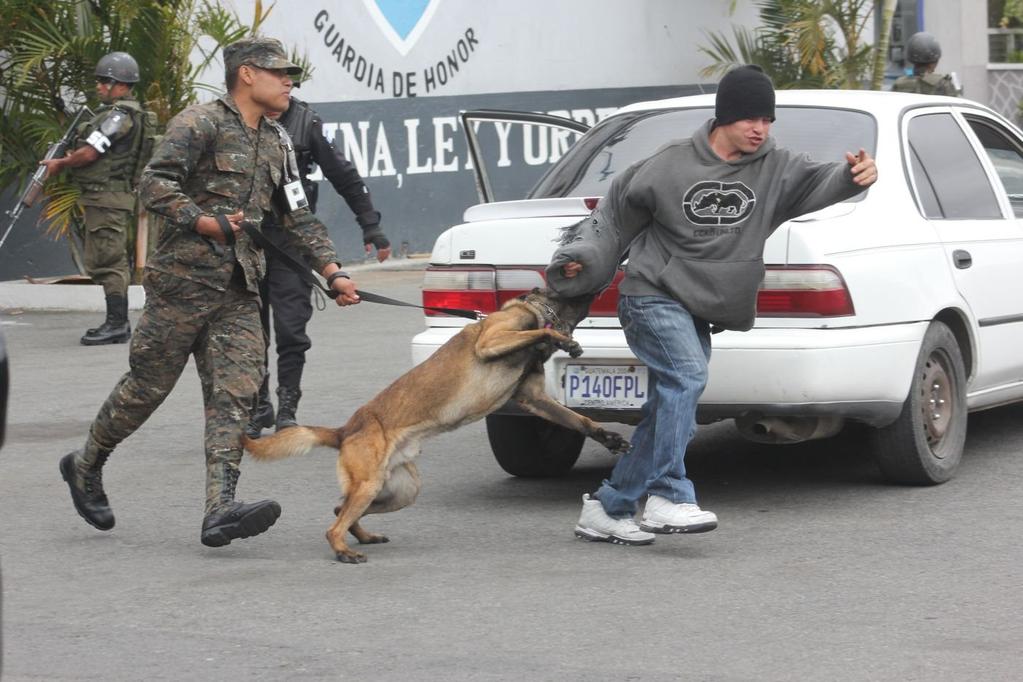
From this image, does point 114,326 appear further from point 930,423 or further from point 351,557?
point 930,423

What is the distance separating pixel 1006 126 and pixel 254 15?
8.58 metres

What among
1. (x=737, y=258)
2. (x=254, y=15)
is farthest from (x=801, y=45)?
(x=737, y=258)

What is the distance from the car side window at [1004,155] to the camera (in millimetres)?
7547

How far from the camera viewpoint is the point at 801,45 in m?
17.6

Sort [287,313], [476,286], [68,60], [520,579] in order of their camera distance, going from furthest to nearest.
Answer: [68,60] → [287,313] → [476,286] → [520,579]

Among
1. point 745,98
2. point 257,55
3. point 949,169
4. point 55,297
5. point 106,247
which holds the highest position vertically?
point 257,55

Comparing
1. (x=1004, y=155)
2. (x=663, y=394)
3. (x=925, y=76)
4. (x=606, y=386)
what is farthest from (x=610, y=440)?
(x=925, y=76)

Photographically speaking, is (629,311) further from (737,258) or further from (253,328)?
(253,328)

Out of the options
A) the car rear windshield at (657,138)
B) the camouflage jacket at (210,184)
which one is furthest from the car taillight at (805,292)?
the camouflage jacket at (210,184)

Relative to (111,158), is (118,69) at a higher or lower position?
higher

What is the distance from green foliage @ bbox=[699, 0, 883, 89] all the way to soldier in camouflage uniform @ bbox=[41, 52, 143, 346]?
812 cm

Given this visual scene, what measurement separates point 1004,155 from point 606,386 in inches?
99.1

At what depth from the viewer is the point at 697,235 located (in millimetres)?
5742

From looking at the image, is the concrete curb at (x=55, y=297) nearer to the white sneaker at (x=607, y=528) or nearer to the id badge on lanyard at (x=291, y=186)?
the id badge on lanyard at (x=291, y=186)
